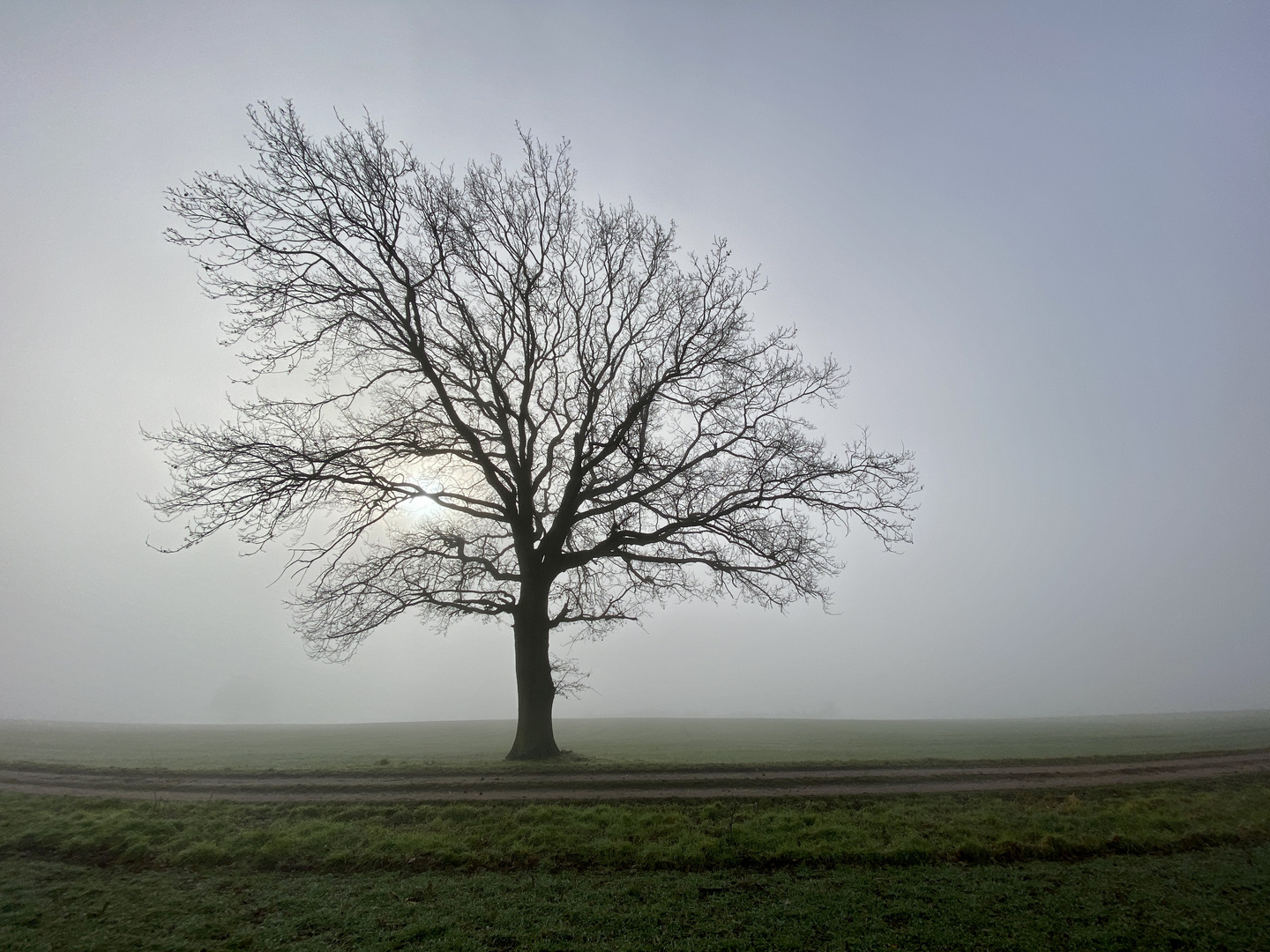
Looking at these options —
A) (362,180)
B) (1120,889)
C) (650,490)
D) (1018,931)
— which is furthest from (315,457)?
(1120,889)

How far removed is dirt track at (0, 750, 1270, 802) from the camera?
40.0ft

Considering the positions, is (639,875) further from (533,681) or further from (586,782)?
(533,681)

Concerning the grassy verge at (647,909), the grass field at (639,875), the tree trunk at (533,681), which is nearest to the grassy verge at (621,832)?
the grass field at (639,875)

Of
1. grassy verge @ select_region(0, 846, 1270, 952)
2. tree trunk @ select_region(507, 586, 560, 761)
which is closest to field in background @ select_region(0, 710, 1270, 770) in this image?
tree trunk @ select_region(507, 586, 560, 761)

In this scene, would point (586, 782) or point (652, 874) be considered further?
point (586, 782)

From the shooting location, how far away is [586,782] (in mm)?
13352

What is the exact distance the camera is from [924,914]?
686cm

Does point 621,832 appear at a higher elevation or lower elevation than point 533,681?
lower

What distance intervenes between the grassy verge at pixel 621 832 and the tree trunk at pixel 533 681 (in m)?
6.55

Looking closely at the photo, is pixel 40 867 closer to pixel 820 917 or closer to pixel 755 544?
Answer: pixel 820 917

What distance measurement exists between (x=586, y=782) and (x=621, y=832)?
4202 millimetres

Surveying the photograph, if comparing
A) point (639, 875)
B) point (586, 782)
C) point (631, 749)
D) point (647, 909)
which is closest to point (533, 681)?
point (586, 782)

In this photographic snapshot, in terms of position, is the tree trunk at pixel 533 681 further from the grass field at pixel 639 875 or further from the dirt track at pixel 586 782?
the grass field at pixel 639 875

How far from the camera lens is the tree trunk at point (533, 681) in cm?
1755
